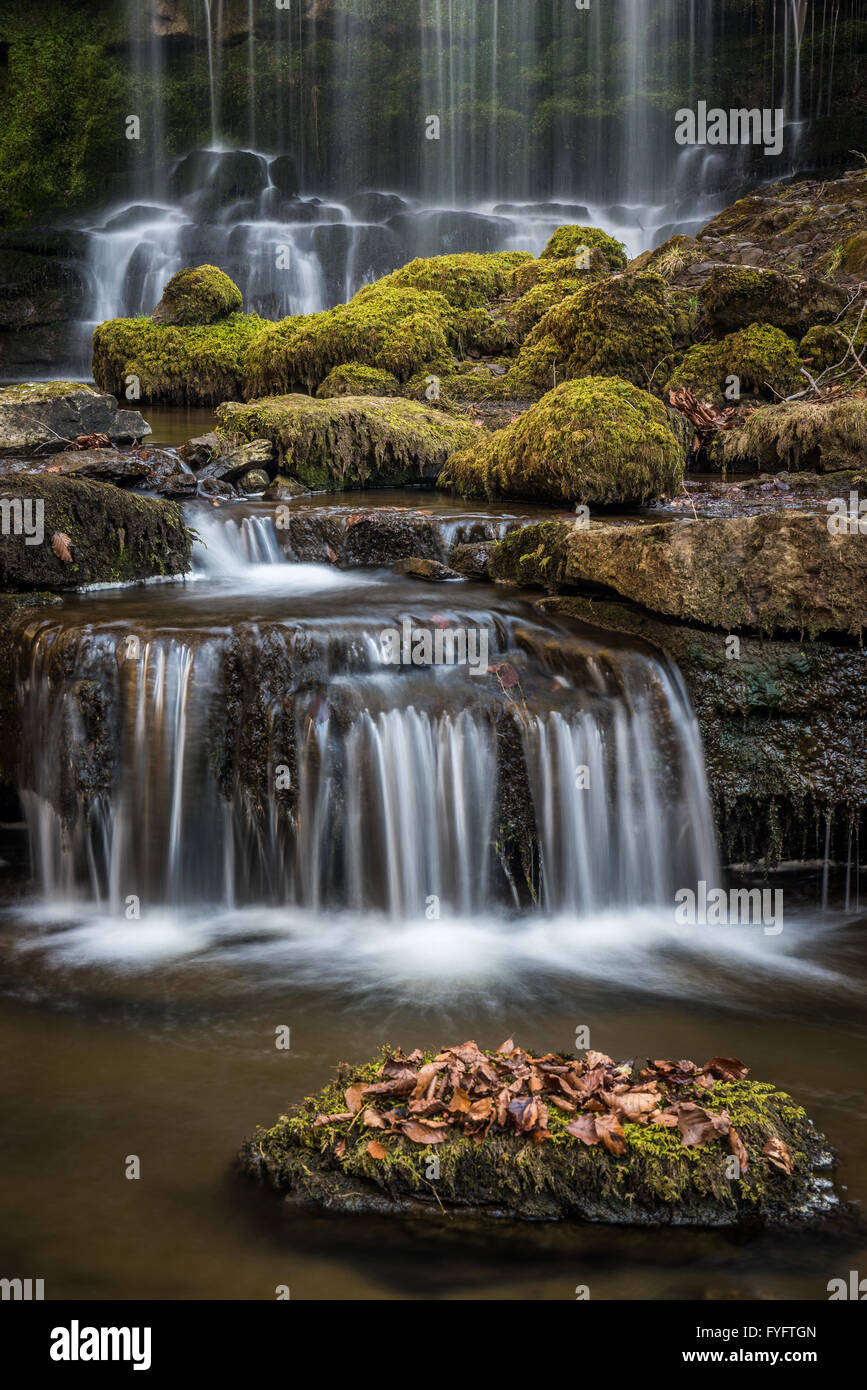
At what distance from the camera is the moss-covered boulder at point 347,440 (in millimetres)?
10008

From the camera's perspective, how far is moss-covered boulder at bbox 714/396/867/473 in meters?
9.76

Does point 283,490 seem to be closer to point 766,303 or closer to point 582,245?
point 766,303

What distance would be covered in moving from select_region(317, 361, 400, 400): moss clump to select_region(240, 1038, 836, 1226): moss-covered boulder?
32.1ft

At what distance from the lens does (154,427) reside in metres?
12.4

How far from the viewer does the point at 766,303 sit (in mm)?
11930

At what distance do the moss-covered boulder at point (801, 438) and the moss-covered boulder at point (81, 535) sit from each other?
5640 millimetres

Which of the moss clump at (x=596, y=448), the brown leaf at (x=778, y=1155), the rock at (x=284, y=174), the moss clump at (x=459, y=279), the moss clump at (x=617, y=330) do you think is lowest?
the brown leaf at (x=778, y=1155)

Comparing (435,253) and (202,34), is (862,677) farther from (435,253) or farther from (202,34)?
(202,34)

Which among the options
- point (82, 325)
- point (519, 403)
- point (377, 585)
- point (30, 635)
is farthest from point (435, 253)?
point (30, 635)

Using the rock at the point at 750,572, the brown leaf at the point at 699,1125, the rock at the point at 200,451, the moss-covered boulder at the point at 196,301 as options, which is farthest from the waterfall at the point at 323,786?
the moss-covered boulder at the point at 196,301

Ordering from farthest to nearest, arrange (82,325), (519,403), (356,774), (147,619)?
(82,325) → (519,403) → (147,619) → (356,774)

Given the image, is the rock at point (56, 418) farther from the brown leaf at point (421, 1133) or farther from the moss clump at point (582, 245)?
the brown leaf at point (421, 1133)

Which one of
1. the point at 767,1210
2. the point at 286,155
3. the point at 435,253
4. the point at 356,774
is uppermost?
the point at 286,155

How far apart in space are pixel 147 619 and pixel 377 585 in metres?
1.63
